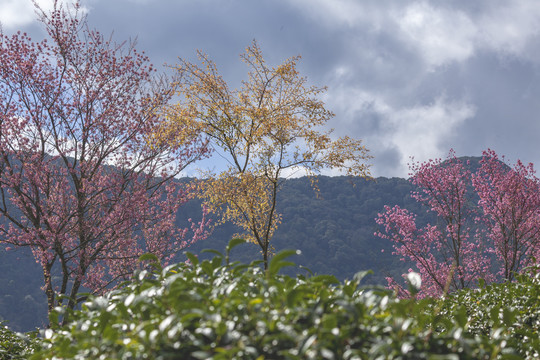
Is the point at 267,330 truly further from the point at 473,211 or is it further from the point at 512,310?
the point at 473,211

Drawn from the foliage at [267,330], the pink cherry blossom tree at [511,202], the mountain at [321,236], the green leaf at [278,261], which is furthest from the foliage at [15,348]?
the mountain at [321,236]

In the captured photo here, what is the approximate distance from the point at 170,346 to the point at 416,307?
5.49 ft

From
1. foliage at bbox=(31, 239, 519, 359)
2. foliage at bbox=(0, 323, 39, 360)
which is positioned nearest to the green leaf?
foliage at bbox=(31, 239, 519, 359)

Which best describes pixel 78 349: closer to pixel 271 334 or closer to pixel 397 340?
pixel 271 334

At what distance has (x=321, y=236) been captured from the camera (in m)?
116

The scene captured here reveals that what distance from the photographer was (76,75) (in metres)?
11.3

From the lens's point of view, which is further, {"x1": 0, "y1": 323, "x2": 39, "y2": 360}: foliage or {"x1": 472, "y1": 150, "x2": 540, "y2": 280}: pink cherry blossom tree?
{"x1": 472, "y1": 150, "x2": 540, "y2": 280}: pink cherry blossom tree

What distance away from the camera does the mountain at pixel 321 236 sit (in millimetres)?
89562

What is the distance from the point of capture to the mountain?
8956 centimetres

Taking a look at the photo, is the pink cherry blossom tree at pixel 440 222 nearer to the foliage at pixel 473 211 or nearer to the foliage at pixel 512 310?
the foliage at pixel 473 211

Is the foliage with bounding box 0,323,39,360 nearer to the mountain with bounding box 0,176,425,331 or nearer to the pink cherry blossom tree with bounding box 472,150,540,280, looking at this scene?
the pink cherry blossom tree with bounding box 472,150,540,280

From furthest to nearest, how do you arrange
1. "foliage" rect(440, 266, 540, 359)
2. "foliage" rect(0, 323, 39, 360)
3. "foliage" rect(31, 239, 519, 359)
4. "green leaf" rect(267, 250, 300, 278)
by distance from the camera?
"foliage" rect(0, 323, 39, 360)
"foliage" rect(440, 266, 540, 359)
"green leaf" rect(267, 250, 300, 278)
"foliage" rect(31, 239, 519, 359)

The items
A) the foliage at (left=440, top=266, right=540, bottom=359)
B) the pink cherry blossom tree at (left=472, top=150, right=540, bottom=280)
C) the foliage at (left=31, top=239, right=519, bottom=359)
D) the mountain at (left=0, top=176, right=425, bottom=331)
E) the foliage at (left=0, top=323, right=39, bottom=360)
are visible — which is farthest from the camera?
the mountain at (left=0, top=176, right=425, bottom=331)

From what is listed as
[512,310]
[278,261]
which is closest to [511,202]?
[512,310]
